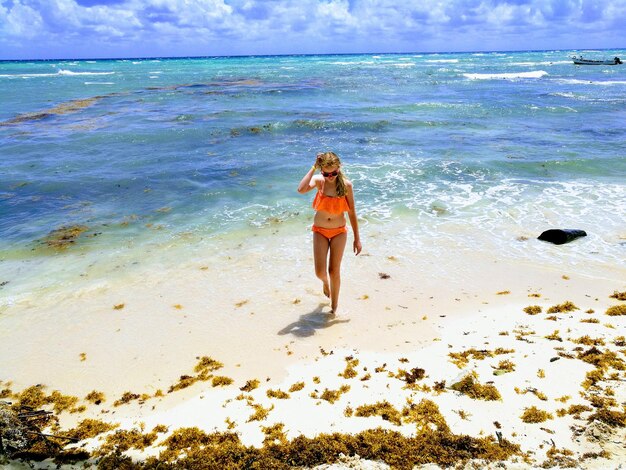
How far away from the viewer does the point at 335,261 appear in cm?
548

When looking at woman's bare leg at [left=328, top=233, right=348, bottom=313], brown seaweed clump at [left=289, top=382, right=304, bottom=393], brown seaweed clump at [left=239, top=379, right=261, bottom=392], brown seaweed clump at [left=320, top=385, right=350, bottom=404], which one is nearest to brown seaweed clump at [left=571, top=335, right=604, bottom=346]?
brown seaweed clump at [left=320, top=385, right=350, bottom=404]

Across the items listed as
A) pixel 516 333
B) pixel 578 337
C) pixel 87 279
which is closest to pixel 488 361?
pixel 516 333

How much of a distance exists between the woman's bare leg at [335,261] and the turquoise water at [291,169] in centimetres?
360

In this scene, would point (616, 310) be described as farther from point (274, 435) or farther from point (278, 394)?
point (274, 435)

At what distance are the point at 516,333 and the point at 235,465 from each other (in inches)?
137

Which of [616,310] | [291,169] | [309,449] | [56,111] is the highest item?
[56,111]

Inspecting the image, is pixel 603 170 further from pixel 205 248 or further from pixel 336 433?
pixel 336 433

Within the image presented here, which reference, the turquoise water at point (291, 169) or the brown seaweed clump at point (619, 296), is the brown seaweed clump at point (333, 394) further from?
the turquoise water at point (291, 169)

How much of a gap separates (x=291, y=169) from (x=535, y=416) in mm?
10189

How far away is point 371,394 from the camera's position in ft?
13.4

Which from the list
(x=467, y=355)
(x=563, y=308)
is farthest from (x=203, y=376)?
(x=563, y=308)

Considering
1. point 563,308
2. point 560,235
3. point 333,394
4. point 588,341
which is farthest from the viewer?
point 560,235

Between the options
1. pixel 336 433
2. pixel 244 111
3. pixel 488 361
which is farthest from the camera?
pixel 244 111

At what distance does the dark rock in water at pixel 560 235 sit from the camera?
7641 mm
